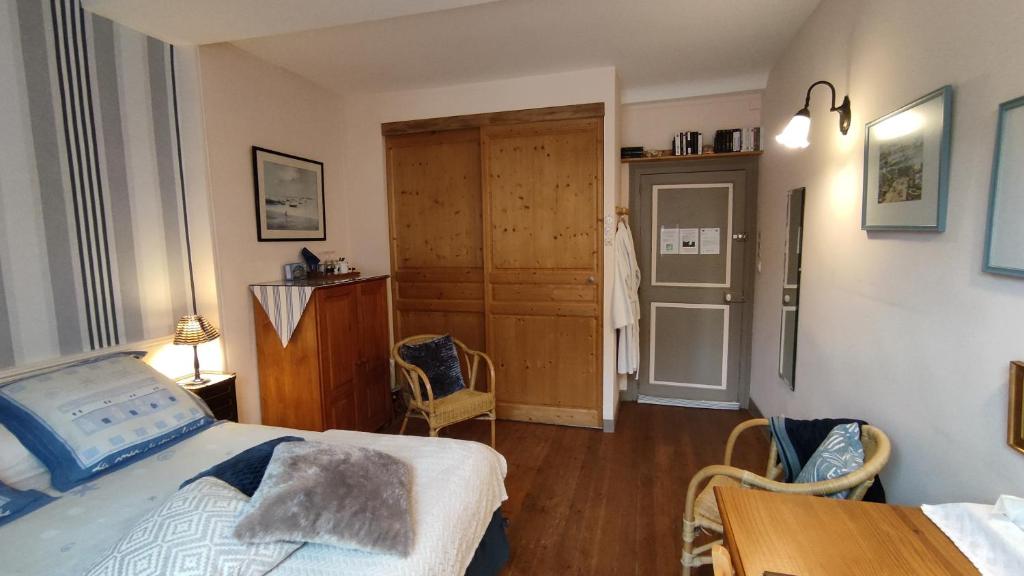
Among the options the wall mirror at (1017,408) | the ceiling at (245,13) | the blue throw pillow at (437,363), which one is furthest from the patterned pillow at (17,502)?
the wall mirror at (1017,408)

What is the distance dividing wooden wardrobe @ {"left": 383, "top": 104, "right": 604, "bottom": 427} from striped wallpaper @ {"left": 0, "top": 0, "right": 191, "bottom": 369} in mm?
1648

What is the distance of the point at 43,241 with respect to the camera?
198 centimetres

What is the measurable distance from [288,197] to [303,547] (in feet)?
8.42

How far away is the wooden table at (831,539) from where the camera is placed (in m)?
1.00

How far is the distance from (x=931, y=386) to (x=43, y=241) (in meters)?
3.48

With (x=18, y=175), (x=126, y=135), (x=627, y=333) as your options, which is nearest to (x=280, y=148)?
(x=126, y=135)

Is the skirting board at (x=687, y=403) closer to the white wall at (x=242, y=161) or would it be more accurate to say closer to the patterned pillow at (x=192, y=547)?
the white wall at (x=242, y=161)

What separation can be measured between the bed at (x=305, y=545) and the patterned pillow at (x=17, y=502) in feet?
0.09

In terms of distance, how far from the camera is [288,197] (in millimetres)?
3164

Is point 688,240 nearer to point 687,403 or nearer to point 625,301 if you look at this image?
point 625,301

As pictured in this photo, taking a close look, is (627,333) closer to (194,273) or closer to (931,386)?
(931,386)

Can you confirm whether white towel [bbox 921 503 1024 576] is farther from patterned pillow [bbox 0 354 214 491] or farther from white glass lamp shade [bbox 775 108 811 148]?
patterned pillow [bbox 0 354 214 491]

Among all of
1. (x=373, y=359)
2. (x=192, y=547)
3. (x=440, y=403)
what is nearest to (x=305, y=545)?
(x=192, y=547)

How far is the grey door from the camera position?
12.3 ft
